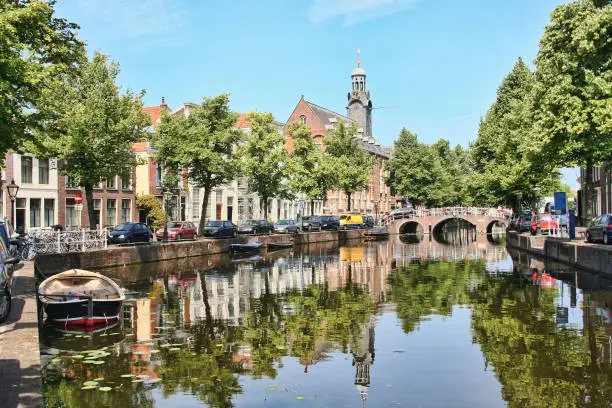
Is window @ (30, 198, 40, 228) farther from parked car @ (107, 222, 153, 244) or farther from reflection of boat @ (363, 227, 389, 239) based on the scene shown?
reflection of boat @ (363, 227, 389, 239)

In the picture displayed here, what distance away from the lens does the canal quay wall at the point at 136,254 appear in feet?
97.9

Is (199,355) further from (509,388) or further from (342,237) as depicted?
(342,237)

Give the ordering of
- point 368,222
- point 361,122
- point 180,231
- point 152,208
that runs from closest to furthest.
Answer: point 180,231 < point 152,208 < point 368,222 < point 361,122

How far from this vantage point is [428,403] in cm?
1055

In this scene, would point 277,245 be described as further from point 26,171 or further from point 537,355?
point 537,355

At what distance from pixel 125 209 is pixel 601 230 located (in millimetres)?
39895

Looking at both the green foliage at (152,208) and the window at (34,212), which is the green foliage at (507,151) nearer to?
the green foliage at (152,208)

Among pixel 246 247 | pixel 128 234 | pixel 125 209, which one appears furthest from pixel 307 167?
pixel 128 234

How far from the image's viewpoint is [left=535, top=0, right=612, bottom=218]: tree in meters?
31.8

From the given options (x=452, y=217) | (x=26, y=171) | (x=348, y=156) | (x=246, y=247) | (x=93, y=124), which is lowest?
(x=246, y=247)

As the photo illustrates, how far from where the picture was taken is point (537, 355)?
13.6m

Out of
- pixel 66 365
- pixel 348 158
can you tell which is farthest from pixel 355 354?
pixel 348 158

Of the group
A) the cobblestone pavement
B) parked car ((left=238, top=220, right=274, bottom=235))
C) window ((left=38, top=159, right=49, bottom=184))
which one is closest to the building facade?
window ((left=38, top=159, right=49, bottom=184))

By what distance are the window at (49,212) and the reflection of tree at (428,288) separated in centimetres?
2843
